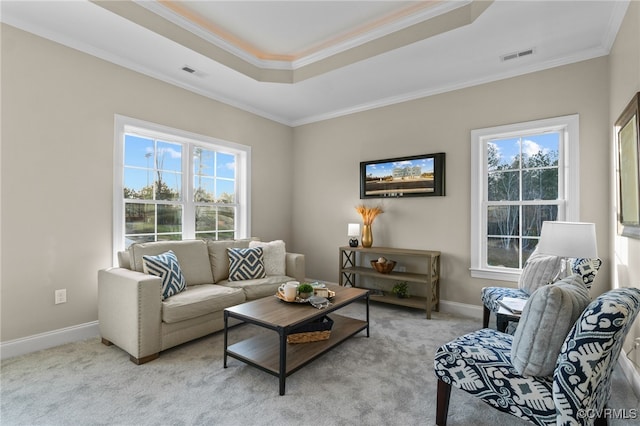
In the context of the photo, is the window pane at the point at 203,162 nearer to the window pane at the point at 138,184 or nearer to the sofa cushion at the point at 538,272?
the window pane at the point at 138,184

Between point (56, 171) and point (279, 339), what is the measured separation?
250 centimetres

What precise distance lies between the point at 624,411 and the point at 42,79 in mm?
4899

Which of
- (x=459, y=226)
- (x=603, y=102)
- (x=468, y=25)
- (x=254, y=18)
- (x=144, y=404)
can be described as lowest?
(x=144, y=404)

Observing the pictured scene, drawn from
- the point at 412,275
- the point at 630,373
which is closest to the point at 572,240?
the point at 630,373

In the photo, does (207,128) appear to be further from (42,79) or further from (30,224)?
(30,224)

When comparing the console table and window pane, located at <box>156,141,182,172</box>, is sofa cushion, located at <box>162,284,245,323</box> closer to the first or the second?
window pane, located at <box>156,141,182,172</box>

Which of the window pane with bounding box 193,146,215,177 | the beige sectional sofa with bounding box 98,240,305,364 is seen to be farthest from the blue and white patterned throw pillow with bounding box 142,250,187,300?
the window pane with bounding box 193,146,215,177

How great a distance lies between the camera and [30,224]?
2730 mm

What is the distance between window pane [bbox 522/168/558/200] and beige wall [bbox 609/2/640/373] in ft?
1.59

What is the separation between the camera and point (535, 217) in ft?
11.4

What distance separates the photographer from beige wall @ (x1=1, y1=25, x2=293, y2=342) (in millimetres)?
2639

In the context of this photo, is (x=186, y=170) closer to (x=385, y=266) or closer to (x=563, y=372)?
(x=385, y=266)

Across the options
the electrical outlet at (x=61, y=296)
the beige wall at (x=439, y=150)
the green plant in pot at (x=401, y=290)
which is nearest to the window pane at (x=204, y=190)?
the beige wall at (x=439, y=150)

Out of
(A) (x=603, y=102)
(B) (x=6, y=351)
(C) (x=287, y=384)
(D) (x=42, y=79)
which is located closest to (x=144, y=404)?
(C) (x=287, y=384)
